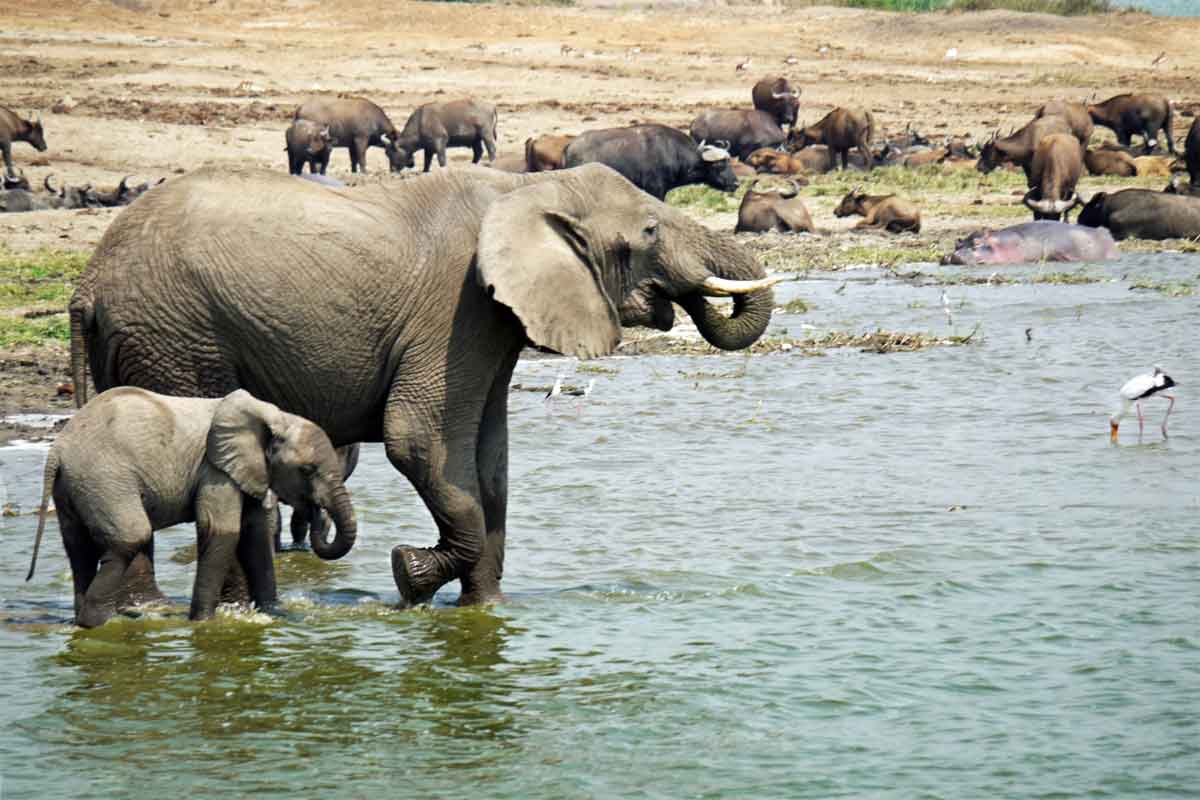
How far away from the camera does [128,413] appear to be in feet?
21.6

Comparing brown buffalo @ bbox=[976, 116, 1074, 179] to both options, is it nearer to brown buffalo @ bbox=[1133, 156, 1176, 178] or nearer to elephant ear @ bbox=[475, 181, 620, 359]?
brown buffalo @ bbox=[1133, 156, 1176, 178]

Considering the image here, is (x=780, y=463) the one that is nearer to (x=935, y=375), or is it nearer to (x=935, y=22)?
(x=935, y=375)

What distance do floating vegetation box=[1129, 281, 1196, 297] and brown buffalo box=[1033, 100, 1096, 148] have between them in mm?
13120

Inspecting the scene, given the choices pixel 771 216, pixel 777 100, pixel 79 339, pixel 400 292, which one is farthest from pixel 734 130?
pixel 79 339

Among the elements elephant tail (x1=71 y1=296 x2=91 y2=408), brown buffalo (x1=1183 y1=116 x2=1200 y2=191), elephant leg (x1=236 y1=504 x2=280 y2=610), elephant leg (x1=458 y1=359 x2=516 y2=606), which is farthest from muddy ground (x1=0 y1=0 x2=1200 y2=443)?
elephant leg (x1=458 y1=359 x2=516 y2=606)

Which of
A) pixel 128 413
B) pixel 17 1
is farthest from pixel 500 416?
pixel 17 1

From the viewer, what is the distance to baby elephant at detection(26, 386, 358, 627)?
6605 millimetres

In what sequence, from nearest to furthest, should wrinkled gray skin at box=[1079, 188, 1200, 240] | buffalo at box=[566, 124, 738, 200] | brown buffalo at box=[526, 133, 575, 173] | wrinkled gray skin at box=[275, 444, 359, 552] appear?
1. wrinkled gray skin at box=[275, 444, 359, 552]
2. wrinkled gray skin at box=[1079, 188, 1200, 240]
3. buffalo at box=[566, 124, 738, 200]
4. brown buffalo at box=[526, 133, 575, 173]

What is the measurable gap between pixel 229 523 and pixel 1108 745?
3.29m

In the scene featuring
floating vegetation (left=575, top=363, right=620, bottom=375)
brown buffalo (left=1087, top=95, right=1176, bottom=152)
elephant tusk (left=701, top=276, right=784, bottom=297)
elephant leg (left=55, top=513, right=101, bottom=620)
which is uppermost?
elephant tusk (left=701, top=276, right=784, bottom=297)

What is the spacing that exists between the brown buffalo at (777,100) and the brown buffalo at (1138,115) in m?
5.65

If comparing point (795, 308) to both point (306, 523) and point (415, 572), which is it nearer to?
point (306, 523)

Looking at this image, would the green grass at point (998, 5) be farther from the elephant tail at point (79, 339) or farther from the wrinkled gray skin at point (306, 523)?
the elephant tail at point (79, 339)

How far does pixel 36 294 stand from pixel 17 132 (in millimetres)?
11932
